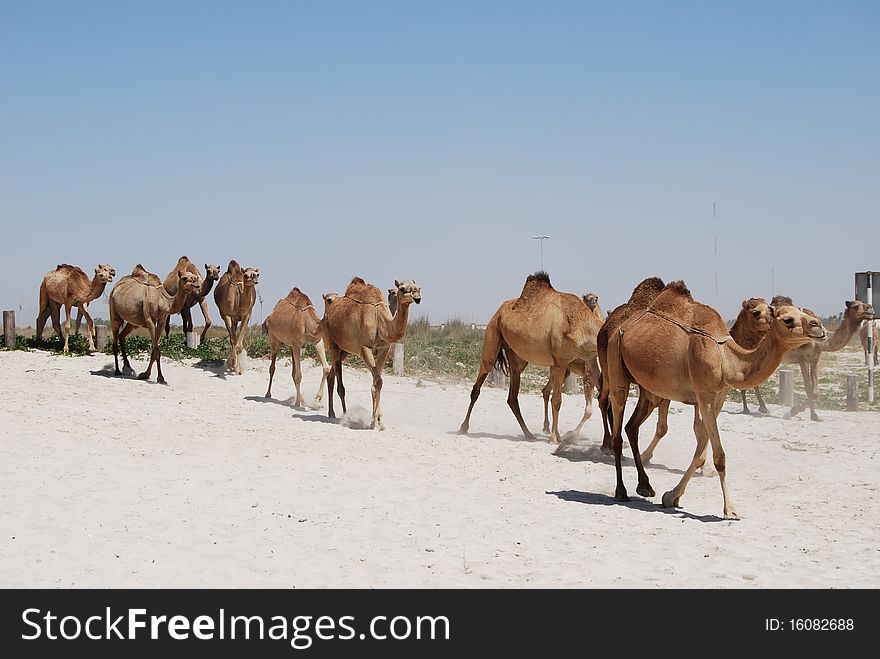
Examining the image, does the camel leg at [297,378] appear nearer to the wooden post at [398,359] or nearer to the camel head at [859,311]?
the wooden post at [398,359]

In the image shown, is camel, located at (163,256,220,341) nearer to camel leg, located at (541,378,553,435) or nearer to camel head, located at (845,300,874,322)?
camel leg, located at (541,378,553,435)

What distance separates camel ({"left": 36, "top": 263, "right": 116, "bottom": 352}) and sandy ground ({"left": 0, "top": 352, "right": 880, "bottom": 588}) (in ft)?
17.6

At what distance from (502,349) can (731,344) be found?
6598mm

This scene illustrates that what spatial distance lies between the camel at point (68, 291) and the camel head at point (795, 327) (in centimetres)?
1567

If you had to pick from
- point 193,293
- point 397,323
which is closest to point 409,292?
point 397,323

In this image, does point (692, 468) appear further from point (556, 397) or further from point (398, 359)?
point (398, 359)

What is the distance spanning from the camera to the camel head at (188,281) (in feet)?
56.1

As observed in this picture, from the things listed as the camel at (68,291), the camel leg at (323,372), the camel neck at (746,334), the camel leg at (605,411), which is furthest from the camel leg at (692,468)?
the camel at (68,291)

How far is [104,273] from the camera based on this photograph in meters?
20.3

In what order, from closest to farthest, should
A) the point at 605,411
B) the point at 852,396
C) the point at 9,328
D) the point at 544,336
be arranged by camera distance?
the point at 605,411, the point at 544,336, the point at 852,396, the point at 9,328

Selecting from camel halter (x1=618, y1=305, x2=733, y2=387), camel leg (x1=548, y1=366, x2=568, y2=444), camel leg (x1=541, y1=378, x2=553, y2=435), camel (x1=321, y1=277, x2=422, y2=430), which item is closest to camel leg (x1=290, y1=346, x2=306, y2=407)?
camel (x1=321, y1=277, x2=422, y2=430)

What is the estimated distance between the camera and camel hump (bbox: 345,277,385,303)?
1452 centimetres

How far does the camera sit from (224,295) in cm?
1983

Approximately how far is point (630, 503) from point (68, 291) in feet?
50.8
